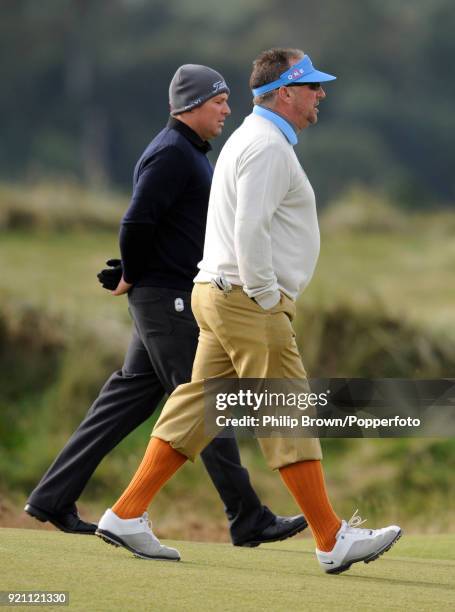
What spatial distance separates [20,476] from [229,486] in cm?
492

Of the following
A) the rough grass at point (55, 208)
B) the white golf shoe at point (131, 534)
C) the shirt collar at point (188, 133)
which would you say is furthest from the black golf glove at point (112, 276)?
the rough grass at point (55, 208)

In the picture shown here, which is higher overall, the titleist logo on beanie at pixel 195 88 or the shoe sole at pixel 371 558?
the titleist logo on beanie at pixel 195 88

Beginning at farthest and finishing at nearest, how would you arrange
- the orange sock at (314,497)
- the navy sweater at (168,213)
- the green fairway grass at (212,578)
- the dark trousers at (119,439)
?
the dark trousers at (119,439)
the navy sweater at (168,213)
the orange sock at (314,497)
the green fairway grass at (212,578)

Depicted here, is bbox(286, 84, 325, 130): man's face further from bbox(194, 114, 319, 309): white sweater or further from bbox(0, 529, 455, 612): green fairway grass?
bbox(0, 529, 455, 612): green fairway grass

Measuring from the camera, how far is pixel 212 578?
5512 millimetres

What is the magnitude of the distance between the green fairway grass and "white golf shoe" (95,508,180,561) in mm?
54

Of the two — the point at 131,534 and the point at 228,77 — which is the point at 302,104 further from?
the point at 228,77

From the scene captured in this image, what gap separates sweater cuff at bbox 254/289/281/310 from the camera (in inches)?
220

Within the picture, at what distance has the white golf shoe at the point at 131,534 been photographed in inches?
231

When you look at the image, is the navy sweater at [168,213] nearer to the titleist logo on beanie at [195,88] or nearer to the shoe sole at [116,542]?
the titleist logo on beanie at [195,88]

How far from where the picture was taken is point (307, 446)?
5.62 m

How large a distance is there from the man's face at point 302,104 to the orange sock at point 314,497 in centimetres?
125

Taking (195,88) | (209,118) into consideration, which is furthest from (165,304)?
(195,88)

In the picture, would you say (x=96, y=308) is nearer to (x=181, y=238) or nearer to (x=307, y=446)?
(x=181, y=238)
